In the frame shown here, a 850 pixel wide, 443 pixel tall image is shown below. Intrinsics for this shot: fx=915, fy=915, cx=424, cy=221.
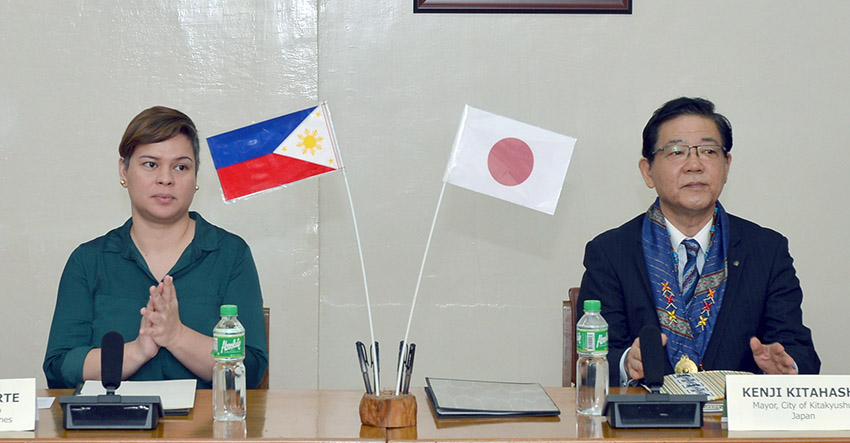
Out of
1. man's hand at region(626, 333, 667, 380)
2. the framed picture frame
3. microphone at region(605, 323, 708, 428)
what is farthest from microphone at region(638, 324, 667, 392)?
the framed picture frame

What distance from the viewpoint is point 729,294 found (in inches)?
102

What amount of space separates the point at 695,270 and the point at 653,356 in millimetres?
844

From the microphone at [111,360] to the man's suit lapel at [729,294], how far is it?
1.58 m

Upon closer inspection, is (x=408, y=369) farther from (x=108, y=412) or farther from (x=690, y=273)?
(x=690, y=273)

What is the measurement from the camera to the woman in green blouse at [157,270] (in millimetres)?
2422

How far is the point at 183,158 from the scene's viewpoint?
2.52m

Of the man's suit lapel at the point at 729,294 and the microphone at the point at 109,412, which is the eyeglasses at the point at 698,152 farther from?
the microphone at the point at 109,412

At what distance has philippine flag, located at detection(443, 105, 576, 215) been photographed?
81.6 inches

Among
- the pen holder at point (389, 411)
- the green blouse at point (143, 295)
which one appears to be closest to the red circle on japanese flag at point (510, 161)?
the pen holder at point (389, 411)

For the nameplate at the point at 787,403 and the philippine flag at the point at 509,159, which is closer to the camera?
the nameplate at the point at 787,403

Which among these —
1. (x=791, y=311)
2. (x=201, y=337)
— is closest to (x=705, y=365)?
(x=791, y=311)

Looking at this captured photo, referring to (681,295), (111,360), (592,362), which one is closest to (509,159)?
(592,362)

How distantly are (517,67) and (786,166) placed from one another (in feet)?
3.75

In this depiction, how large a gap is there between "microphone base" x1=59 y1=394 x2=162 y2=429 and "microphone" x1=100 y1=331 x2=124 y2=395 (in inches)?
1.9
